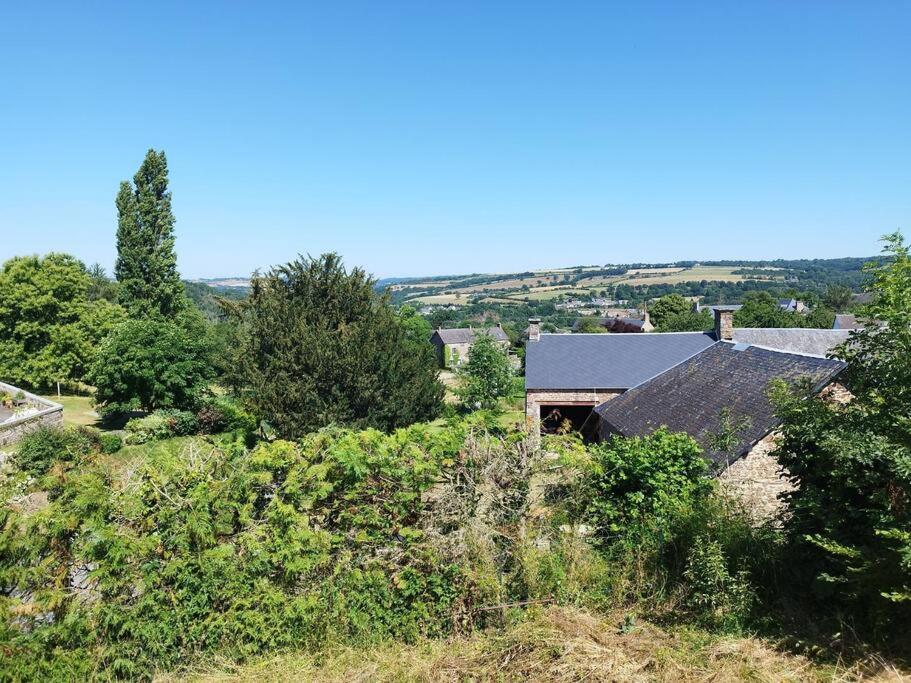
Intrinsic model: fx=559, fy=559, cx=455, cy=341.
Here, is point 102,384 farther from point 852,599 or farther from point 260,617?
point 852,599

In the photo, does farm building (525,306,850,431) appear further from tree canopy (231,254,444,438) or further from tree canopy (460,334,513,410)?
tree canopy (460,334,513,410)

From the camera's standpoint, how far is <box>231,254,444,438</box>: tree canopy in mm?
20875

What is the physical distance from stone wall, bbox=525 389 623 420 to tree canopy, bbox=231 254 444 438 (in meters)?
4.03

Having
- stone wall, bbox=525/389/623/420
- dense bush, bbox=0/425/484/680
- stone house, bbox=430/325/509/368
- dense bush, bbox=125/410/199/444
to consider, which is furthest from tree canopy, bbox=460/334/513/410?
stone house, bbox=430/325/509/368

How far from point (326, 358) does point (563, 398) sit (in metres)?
10.1

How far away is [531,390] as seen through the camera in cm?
2417

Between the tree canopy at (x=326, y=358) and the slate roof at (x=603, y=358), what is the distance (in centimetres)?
507

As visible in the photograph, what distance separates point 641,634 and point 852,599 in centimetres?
213

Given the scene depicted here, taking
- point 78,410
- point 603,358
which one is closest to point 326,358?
point 603,358

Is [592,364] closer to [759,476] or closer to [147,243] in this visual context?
[759,476]

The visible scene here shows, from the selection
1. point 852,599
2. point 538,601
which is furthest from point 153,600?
point 852,599

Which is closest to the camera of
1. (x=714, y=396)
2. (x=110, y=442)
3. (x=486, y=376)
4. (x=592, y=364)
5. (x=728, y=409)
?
(x=728, y=409)

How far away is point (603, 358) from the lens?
83.4 ft

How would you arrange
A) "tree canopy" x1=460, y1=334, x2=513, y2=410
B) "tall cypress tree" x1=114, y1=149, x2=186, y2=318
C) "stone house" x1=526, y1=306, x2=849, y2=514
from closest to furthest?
Result: "stone house" x1=526, y1=306, x2=849, y2=514 → "tree canopy" x1=460, y1=334, x2=513, y2=410 → "tall cypress tree" x1=114, y1=149, x2=186, y2=318
